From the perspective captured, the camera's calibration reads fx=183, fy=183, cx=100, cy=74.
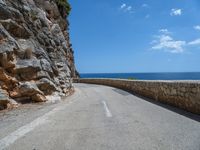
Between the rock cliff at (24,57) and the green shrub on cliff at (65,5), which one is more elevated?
→ the green shrub on cliff at (65,5)

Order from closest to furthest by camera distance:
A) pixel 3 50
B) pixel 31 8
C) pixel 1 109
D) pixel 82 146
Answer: pixel 82 146 → pixel 1 109 → pixel 3 50 → pixel 31 8

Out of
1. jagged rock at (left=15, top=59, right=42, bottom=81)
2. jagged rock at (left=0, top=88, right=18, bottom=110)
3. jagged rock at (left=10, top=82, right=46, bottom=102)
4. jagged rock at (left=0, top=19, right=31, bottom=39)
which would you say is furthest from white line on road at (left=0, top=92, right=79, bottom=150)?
jagged rock at (left=0, top=19, right=31, bottom=39)

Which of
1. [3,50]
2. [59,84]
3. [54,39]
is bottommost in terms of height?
[59,84]

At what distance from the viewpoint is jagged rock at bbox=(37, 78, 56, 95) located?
10609mm

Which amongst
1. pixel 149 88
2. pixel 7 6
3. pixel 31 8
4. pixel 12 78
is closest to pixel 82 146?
pixel 12 78

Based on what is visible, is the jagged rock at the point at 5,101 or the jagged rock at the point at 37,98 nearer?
the jagged rock at the point at 5,101

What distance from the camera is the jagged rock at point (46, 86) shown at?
34.8 feet

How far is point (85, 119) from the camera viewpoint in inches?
245

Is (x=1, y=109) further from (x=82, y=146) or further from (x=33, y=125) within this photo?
(x=82, y=146)

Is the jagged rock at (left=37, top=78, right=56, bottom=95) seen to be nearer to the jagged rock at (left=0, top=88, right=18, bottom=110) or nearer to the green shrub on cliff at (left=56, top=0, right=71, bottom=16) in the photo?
the jagged rock at (left=0, top=88, right=18, bottom=110)

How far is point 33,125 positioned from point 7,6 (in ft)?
28.1

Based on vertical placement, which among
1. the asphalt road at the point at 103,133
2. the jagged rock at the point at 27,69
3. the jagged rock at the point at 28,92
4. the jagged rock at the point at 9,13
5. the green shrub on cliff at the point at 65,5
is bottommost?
the asphalt road at the point at 103,133

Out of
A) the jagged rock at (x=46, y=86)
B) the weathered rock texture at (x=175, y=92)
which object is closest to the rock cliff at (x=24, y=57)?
the jagged rock at (x=46, y=86)

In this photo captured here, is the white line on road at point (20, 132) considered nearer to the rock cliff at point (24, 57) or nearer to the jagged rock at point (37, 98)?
the rock cliff at point (24, 57)
